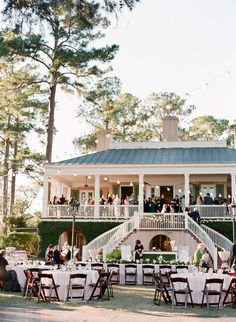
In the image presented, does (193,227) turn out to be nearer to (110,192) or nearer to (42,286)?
(110,192)

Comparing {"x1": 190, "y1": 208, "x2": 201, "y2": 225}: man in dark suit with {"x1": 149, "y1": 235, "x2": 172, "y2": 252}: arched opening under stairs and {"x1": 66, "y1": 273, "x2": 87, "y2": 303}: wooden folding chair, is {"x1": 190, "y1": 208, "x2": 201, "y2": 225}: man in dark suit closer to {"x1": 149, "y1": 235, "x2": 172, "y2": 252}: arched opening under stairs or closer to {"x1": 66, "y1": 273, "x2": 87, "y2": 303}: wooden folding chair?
{"x1": 149, "y1": 235, "x2": 172, "y2": 252}: arched opening under stairs

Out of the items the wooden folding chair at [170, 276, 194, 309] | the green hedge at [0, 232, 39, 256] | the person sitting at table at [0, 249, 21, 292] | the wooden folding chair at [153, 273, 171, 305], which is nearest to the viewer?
the wooden folding chair at [170, 276, 194, 309]

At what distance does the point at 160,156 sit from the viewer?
1220 inches

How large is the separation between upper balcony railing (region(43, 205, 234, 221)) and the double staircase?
1577mm

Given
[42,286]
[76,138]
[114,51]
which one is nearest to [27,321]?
[42,286]

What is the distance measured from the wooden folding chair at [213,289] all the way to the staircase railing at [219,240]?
11.4 m

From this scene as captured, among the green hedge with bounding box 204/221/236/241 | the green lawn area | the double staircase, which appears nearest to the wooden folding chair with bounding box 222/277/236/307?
the green lawn area

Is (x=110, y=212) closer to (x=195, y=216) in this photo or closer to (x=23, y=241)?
(x=195, y=216)

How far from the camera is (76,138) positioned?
48.9m

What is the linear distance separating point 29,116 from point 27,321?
3303cm

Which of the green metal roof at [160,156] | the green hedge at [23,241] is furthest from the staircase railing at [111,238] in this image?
the green hedge at [23,241]

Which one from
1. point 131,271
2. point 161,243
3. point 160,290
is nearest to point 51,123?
point 161,243

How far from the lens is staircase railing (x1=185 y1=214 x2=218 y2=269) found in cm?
2248

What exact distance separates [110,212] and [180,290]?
15.8m
